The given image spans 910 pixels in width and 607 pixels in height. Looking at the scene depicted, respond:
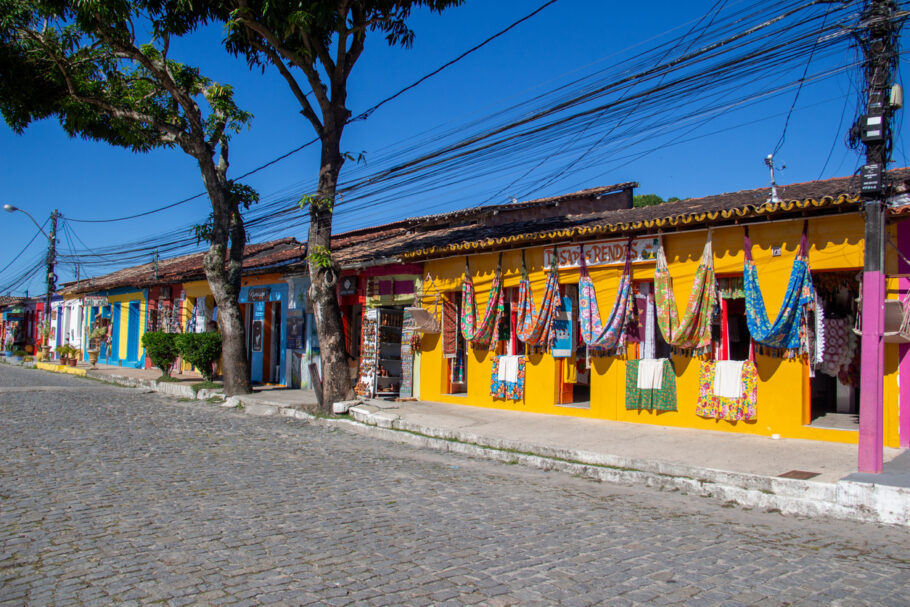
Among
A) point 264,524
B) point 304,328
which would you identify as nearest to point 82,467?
point 264,524

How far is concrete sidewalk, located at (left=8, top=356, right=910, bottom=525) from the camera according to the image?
610 centimetres

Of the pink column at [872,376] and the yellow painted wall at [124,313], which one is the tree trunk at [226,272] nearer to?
the pink column at [872,376]

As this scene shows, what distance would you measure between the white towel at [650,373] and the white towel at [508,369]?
2623 mm

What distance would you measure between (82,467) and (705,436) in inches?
303

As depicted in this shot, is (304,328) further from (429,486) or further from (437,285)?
(429,486)

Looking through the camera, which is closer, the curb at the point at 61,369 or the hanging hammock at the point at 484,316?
the hanging hammock at the point at 484,316

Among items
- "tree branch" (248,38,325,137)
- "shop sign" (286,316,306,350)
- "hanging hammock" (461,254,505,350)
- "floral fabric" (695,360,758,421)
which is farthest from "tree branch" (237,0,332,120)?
"floral fabric" (695,360,758,421)

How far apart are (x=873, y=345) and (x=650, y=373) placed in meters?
4.01

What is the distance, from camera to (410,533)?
5.08 metres

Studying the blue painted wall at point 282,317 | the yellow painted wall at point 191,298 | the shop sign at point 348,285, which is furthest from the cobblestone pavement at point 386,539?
the yellow painted wall at point 191,298

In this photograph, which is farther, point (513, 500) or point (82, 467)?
point (82, 467)

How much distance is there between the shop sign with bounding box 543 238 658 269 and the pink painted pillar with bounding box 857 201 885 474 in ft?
12.9

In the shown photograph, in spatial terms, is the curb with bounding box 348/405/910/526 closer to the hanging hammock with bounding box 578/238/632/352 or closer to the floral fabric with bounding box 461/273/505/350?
the hanging hammock with bounding box 578/238/632/352

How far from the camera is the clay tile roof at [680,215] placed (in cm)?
846
